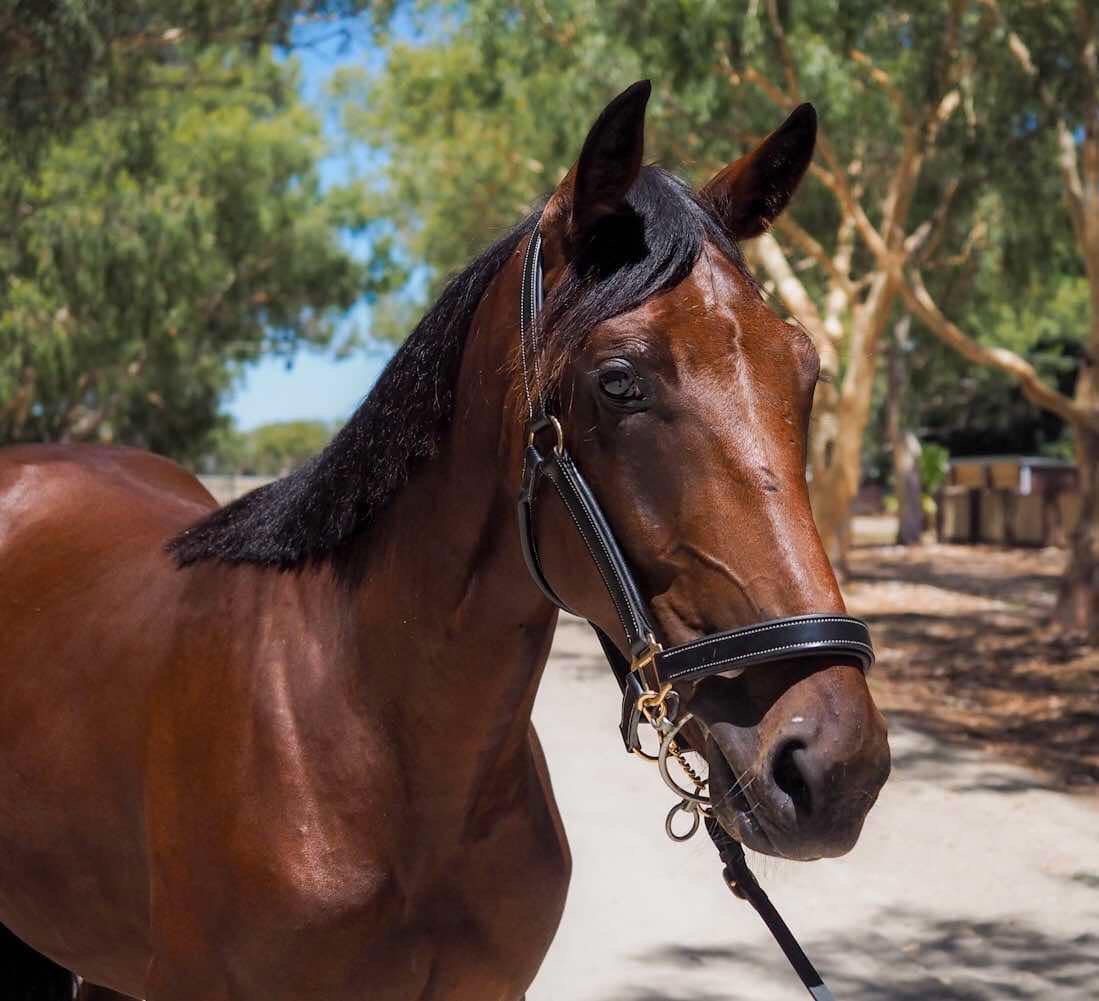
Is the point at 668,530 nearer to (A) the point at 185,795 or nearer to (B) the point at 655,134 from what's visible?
(A) the point at 185,795

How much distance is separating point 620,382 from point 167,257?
58.6ft

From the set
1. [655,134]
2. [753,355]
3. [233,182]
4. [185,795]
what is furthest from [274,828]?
[233,182]

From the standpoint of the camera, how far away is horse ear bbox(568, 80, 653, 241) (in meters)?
1.80

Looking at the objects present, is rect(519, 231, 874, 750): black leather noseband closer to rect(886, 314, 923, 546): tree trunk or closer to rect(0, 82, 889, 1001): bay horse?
rect(0, 82, 889, 1001): bay horse

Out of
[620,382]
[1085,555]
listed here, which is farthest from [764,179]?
[1085,555]

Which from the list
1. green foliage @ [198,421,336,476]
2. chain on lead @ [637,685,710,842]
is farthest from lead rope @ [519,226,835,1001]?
green foliage @ [198,421,336,476]

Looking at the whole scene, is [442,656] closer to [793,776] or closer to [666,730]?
[666,730]

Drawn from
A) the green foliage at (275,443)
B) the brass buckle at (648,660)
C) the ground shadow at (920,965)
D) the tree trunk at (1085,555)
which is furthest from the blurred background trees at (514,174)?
the green foliage at (275,443)

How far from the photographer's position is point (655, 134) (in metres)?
16.5

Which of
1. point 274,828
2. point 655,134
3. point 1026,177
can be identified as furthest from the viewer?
point 655,134

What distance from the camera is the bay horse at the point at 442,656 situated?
1709mm

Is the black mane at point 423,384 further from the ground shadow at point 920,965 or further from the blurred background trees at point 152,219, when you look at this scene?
the blurred background trees at point 152,219

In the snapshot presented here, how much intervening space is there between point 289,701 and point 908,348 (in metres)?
26.0

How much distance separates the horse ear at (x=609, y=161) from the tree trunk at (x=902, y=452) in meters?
23.9
